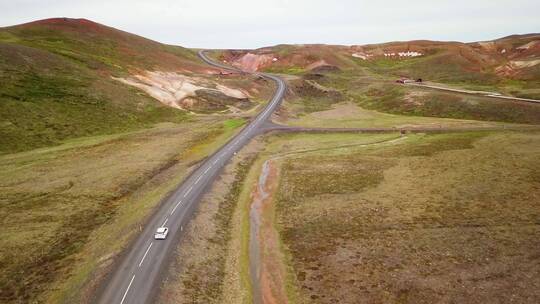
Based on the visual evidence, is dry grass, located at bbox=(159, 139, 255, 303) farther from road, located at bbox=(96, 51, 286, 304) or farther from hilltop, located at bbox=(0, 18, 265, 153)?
hilltop, located at bbox=(0, 18, 265, 153)

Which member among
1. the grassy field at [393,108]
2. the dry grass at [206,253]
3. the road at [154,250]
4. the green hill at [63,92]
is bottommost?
the dry grass at [206,253]

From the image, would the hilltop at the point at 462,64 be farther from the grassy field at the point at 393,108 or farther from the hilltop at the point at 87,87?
the hilltop at the point at 87,87

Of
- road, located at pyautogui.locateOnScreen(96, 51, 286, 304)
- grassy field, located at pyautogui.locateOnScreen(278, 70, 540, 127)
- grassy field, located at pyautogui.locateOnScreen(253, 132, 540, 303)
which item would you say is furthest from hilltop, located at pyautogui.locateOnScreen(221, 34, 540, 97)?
road, located at pyautogui.locateOnScreen(96, 51, 286, 304)

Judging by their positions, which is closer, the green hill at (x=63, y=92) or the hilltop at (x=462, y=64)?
the green hill at (x=63, y=92)

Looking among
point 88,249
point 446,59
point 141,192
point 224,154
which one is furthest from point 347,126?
point 446,59

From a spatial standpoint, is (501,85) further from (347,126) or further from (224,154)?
(224,154)

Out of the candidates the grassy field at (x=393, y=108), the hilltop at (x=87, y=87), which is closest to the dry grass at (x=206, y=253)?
the hilltop at (x=87, y=87)
